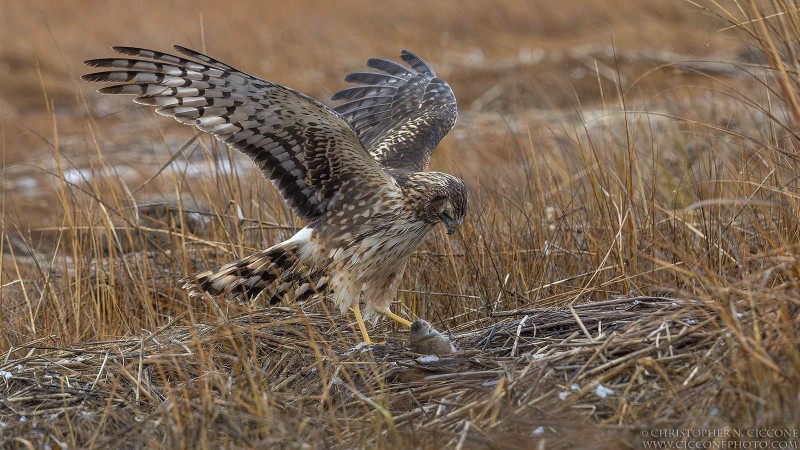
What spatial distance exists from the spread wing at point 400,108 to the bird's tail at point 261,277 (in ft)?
2.73

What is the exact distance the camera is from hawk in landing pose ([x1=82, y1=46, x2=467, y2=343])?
172 inches

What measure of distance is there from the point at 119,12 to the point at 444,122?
45.7 feet

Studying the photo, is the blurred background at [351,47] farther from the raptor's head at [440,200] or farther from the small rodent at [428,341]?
the small rodent at [428,341]

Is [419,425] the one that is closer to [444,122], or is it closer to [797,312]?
[797,312]

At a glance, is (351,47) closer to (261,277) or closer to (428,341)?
(261,277)

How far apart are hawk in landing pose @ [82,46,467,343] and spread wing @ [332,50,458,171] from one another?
35cm

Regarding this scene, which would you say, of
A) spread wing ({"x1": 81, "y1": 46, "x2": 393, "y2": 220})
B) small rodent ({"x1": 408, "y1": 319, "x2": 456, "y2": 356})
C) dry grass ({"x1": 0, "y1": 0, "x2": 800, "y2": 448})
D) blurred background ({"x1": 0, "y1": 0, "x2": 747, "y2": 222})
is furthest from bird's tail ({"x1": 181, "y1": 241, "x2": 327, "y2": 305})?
blurred background ({"x1": 0, "y1": 0, "x2": 747, "y2": 222})

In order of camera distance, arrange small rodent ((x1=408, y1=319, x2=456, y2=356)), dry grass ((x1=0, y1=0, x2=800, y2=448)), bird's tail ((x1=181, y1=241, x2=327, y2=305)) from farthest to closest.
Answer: bird's tail ((x1=181, y1=241, x2=327, y2=305)) < small rodent ((x1=408, y1=319, x2=456, y2=356)) < dry grass ((x1=0, y1=0, x2=800, y2=448))

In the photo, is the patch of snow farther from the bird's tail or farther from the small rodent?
the bird's tail

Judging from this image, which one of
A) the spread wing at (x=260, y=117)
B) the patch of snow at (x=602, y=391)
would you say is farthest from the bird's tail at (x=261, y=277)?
the patch of snow at (x=602, y=391)

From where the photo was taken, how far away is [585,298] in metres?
4.72

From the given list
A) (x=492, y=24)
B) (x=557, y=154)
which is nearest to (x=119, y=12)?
(x=492, y=24)

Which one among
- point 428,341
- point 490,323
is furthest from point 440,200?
point 428,341

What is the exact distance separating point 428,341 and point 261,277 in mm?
1139
